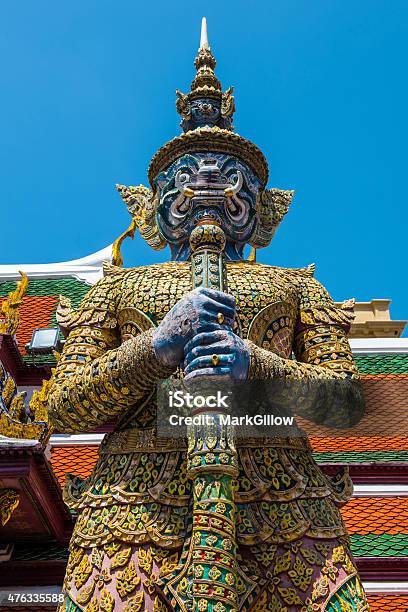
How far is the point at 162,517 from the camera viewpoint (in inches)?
119

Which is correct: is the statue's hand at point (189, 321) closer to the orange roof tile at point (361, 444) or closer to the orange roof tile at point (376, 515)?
the orange roof tile at point (376, 515)

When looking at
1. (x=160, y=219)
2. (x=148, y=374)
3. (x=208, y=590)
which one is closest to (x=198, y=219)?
(x=160, y=219)

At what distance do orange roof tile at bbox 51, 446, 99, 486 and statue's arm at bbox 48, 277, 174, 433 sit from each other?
8.12ft

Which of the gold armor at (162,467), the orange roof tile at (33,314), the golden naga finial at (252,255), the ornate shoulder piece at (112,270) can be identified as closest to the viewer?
the gold armor at (162,467)

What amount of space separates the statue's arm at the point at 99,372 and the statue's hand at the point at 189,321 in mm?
59

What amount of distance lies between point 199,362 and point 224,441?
32 cm

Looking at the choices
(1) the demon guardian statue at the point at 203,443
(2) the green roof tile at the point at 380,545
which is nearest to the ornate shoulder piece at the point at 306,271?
(1) the demon guardian statue at the point at 203,443

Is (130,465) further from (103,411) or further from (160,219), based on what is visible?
(160,219)

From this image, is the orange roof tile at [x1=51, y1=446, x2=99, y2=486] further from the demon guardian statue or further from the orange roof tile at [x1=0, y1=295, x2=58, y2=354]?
the demon guardian statue

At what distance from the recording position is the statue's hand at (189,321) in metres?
3.00

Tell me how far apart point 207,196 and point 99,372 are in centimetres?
107

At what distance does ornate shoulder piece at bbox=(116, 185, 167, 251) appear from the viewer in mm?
4215

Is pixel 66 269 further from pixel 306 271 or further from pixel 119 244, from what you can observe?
pixel 306 271

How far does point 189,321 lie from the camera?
A: 3.01m
